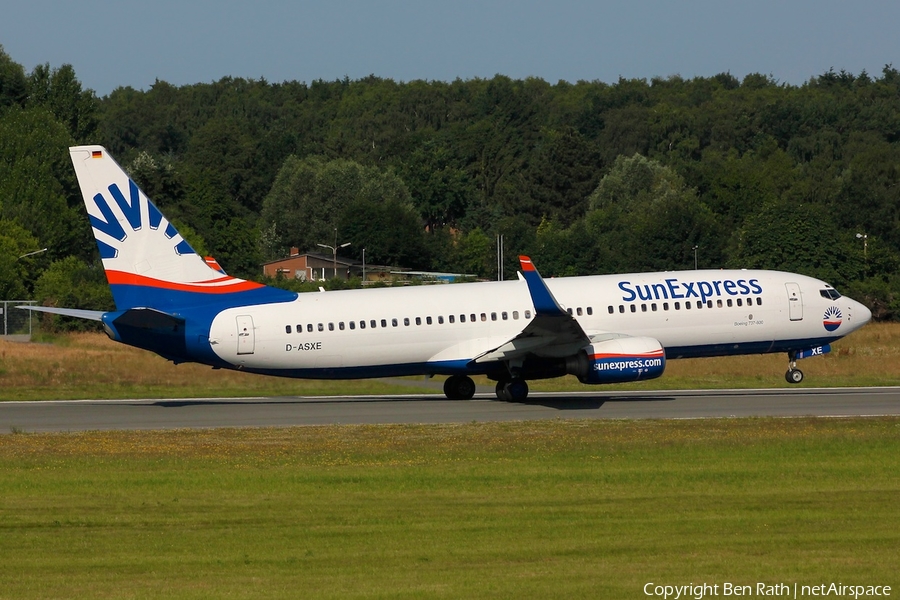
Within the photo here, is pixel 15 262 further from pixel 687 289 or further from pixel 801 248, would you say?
pixel 687 289

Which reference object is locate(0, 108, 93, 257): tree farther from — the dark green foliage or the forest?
the dark green foliage

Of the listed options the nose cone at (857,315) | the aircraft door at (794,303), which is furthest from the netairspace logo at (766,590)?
the nose cone at (857,315)

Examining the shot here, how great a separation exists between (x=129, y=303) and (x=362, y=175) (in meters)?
121

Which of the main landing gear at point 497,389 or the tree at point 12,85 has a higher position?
the tree at point 12,85

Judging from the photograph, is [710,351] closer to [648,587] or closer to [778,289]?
[778,289]

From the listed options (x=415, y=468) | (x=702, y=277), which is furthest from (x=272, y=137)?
(x=415, y=468)

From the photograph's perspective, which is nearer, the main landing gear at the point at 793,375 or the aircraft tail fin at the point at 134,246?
the aircraft tail fin at the point at 134,246

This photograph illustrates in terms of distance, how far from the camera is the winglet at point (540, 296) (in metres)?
34.6

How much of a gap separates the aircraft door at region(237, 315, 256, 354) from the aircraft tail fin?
952mm

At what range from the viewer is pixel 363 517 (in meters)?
18.8

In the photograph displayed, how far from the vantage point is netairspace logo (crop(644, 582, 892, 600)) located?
13.9m

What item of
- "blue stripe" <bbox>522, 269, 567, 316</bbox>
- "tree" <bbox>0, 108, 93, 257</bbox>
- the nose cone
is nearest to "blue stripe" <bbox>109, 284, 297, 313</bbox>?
"blue stripe" <bbox>522, 269, 567, 316</bbox>

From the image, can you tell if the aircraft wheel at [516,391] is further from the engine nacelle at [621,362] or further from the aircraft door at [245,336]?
the aircraft door at [245,336]

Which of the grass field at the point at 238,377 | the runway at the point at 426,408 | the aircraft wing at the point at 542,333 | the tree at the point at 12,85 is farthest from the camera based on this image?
the tree at the point at 12,85
